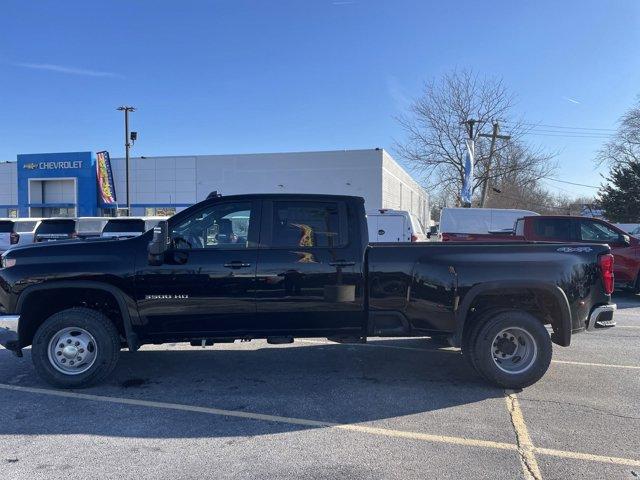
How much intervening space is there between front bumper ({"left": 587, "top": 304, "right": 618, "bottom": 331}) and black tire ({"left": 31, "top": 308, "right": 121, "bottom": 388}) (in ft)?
15.9

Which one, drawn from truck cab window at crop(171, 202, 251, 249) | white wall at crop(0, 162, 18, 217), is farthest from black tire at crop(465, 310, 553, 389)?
white wall at crop(0, 162, 18, 217)

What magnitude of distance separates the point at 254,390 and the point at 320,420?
101 centimetres

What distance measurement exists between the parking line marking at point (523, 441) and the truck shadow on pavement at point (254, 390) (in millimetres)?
228

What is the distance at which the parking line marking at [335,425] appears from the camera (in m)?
3.72

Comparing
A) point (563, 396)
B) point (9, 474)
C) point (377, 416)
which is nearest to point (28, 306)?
point (9, 474)

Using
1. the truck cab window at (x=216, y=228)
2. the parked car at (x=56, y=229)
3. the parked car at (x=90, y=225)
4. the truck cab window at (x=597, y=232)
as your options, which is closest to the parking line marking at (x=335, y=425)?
the truck cab window at (x=216, y=228)

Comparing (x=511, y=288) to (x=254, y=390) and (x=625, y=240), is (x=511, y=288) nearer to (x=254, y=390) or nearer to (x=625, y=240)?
(x=254, y=390)

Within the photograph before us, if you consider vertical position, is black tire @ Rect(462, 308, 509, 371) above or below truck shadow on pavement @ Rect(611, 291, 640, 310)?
above

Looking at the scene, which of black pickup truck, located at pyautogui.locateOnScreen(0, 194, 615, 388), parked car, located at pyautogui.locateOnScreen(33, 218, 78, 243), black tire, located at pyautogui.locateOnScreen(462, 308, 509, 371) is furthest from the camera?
parked car, located at pyautogui.locateOnScreen(33, 218, 78, 243)

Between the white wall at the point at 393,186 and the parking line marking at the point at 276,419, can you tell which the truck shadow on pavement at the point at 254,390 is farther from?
the white wall at the point at 393,186

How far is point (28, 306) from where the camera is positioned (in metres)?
5.05

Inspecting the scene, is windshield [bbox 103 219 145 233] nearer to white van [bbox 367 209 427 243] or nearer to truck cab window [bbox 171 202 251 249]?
white van [bbox 367 209 427 243]

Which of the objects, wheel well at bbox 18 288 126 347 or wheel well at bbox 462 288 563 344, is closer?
wheel well at bbox 18 288 126 347

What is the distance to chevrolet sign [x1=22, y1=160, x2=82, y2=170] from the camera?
43.3m
